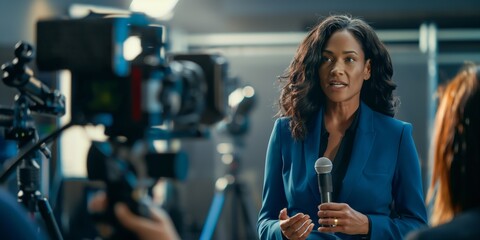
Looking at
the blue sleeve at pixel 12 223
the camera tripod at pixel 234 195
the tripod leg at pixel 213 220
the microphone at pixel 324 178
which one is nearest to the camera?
the blue sleeve at pixel 12 223

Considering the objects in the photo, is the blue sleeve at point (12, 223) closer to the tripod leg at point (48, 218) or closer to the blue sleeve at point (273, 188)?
the blue sleeve at point (273, 188)

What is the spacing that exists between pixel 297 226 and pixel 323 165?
5.7 inches

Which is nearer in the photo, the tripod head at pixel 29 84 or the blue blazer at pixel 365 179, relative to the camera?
the blue blazer at pixel 365 179

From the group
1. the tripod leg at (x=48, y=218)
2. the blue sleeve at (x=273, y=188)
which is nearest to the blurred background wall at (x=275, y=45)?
the tripod leg at (x=48, y=218)

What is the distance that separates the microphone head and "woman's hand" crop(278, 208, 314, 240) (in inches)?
4.2

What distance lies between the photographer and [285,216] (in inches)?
67.9

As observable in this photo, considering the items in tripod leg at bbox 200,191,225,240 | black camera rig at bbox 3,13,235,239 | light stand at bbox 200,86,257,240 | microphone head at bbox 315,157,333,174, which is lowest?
tripod leg at bbox 200,191,225,240

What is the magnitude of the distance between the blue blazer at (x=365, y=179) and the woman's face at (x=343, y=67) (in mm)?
55

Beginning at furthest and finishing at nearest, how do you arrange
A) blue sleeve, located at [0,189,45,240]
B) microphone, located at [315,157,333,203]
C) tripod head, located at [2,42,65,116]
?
tripod head, located at [2,42,65,116], microphone, located at [315,157,333,203], blue sleeve, located at [0,189,45,240]

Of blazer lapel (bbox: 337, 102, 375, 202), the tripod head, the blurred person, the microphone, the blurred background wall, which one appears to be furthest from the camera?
the blurred background wall

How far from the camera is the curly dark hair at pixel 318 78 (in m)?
1.77

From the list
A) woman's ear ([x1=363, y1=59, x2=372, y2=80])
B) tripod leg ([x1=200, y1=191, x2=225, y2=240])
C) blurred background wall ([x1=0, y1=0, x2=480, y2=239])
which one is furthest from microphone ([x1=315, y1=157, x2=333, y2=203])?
blurred background wall ([x1=0, y1=0, x2=480, y2=239])

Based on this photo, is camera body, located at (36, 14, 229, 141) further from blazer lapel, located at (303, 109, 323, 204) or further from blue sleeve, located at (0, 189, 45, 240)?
blue sleeve, located at (0, 189, 45, 240)

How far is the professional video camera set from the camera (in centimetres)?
152
